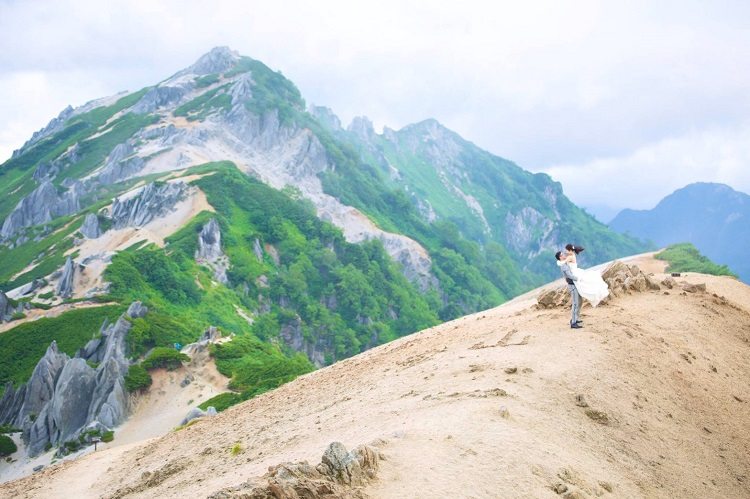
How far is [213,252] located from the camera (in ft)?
→ 321

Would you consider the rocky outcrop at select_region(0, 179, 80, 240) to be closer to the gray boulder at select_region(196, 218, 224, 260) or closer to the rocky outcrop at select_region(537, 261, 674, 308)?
the gray boulder at select_region(196, 218, 224, 260)

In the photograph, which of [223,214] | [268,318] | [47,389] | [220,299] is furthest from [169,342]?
[223,214]

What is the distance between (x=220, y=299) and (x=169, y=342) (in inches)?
1141

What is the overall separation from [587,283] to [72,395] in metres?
43.9

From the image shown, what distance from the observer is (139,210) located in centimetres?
10738

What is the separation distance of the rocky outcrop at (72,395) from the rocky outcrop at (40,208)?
278 ft

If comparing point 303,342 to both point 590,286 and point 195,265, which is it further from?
point 590,286

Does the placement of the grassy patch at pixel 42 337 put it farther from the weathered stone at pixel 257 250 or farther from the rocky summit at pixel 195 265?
the weathered stone at pixel 257 250

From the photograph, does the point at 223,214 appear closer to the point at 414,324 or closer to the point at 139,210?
the point at 139,210

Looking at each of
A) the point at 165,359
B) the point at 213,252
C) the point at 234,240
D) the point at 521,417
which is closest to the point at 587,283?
the point at 521,417

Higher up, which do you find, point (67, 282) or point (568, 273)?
point (67, 282)

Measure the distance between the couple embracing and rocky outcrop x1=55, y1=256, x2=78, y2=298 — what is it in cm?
6970

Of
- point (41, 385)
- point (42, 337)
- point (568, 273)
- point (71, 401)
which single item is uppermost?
point (42, 337)

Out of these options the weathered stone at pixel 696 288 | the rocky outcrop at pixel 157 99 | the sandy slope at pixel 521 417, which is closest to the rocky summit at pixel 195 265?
the rocky outcrop at pixel 157 99
